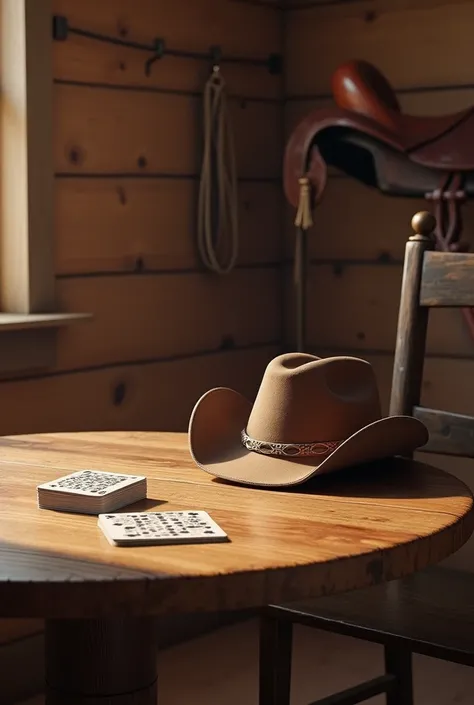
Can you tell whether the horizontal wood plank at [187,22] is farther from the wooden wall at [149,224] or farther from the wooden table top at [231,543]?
the wooden table top at [231,543]


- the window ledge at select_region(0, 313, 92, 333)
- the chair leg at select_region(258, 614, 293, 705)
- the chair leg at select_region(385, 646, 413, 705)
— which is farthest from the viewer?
the window ledge at select_region(0, 313, 92, 333)

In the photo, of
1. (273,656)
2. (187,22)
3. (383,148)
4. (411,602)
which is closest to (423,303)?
(411,602)

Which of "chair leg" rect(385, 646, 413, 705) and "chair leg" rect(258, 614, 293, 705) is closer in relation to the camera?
"chair leg" rect(258, 614, 293, 705)

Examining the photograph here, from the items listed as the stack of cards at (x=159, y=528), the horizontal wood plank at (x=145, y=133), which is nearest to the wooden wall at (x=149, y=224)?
the horizontal wood plank at (x=145, y=133)

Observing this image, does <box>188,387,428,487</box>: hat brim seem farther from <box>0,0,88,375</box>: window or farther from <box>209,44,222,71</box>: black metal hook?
<box>209,44,222,71</box>: black metal hook

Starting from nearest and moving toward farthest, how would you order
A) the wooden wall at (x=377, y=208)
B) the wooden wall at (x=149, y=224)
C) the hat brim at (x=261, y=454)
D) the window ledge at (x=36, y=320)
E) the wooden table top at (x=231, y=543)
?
the wooden table top at (x=231, y=543), the hat brim at (x=261, y=454), the window ledge at (x=36, y=320), the wooden wall at (x=149, y=224), the wooden wall at (x=377, y=208)

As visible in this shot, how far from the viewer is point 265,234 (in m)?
3.20

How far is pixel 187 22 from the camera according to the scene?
2895mm

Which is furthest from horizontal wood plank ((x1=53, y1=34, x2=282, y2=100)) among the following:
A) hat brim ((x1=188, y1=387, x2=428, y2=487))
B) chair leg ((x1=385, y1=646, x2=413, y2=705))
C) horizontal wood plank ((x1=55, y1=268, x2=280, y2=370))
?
chair leg ((x1=385, y1=646, x2=413, y2=705))

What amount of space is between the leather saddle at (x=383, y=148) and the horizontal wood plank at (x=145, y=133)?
0.29m

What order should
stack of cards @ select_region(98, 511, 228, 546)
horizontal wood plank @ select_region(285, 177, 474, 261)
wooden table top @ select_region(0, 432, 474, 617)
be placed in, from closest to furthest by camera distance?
wooden table top @ select_region(0, 432, 474, 617)
stack of cards @ select_region(98, 511, 228, 546)
horizontal wood plank @ select_region(285, 177, 474, 261)

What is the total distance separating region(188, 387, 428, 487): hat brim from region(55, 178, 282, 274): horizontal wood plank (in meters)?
1.01

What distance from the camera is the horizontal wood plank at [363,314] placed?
293 cm

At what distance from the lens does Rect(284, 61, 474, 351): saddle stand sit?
2598mm
